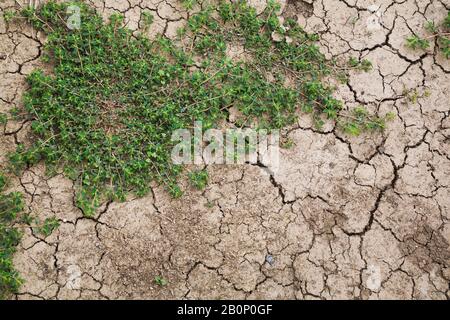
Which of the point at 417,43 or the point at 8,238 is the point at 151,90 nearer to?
A: the point at 8,238

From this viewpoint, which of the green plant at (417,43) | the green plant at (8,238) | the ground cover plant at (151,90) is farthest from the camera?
the green plant at (417,43)

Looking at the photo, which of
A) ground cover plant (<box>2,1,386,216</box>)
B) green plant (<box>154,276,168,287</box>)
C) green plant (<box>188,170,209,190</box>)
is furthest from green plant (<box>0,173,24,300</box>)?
green plant (<box>188,170,209,190</box>)

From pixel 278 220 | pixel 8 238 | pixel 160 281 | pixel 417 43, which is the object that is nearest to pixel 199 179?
pixel 278 220

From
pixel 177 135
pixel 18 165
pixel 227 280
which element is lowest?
pixel 227 280

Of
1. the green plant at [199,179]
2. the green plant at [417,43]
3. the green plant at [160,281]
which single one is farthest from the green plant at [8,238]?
the green plant at [417,43]

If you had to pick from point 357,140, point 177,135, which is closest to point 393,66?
point 357,140

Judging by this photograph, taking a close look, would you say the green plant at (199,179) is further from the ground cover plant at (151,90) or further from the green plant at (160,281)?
the green plant at (160,281)

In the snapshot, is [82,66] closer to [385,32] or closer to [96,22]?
[96,22]
